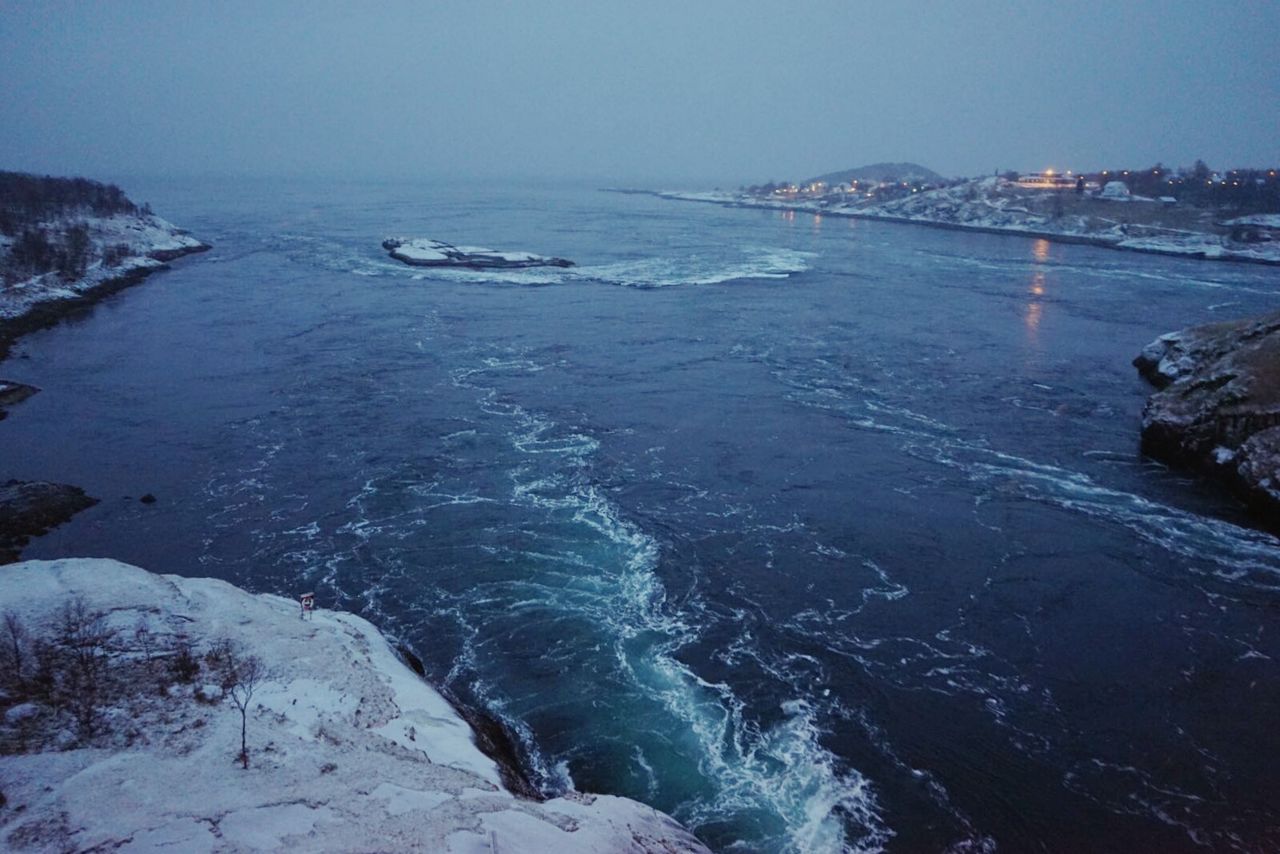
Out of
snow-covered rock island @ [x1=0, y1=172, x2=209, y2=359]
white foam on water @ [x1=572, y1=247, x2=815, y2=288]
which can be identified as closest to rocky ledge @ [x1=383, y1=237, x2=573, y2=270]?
white foam on water @ [x1=572, y1=247, x2=815, y2=288]

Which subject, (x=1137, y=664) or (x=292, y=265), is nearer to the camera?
(x=1137, y=664)

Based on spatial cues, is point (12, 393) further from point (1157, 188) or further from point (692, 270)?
point (1157, 188)

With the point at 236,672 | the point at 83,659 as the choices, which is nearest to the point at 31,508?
the point at 83,659

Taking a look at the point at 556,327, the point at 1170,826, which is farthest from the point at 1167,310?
the point at 1170,826

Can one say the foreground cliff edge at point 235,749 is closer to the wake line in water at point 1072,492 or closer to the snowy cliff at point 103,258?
the wake line in water at point 1072,492

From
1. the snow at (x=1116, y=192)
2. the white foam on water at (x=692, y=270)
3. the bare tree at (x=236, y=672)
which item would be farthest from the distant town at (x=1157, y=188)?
the bare tree at (x=236, y=672)

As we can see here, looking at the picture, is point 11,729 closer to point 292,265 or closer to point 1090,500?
point 1090,500
